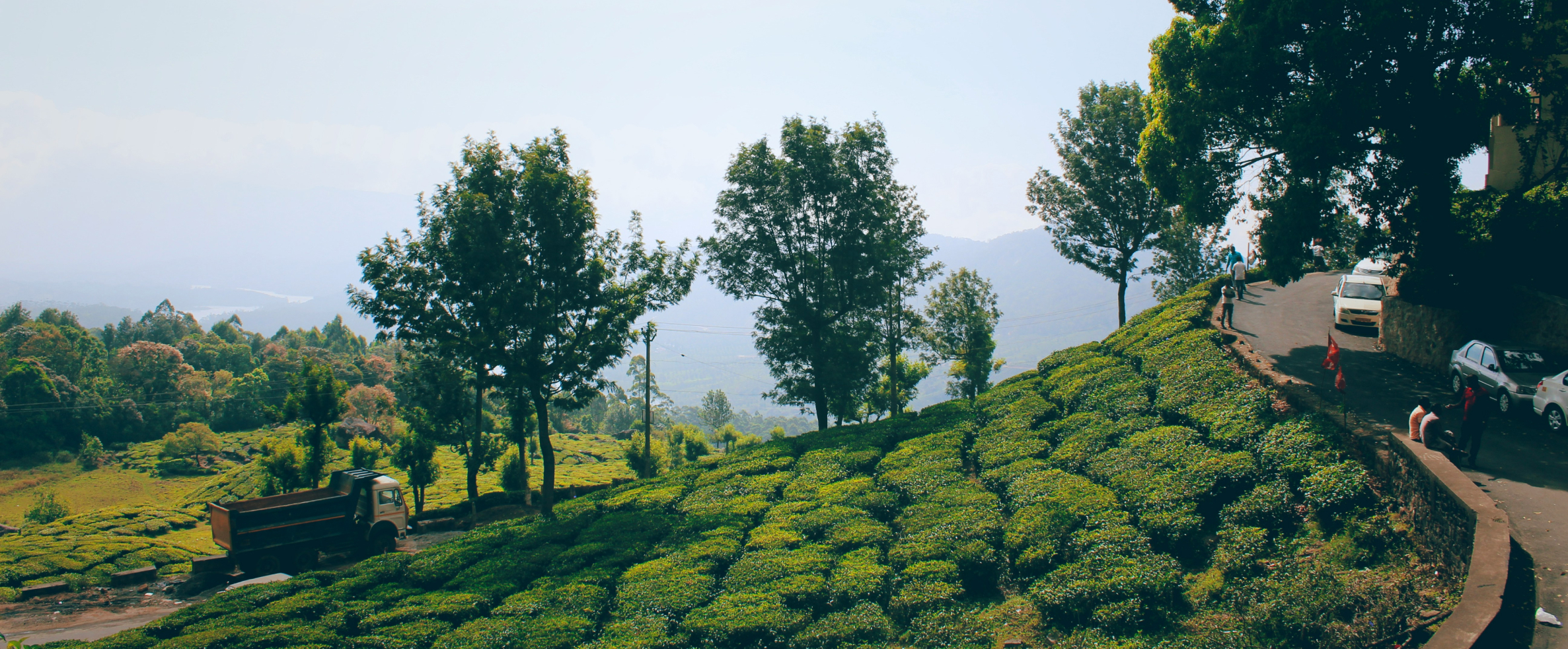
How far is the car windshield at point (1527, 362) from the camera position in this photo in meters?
17.5

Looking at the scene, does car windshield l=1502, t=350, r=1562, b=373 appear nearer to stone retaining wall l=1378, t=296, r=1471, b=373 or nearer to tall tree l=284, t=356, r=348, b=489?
stone retaining wall l=1378, t=296, r=1471, b=373

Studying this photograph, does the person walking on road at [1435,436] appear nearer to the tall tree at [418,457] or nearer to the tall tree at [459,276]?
the tall tree at [459,276]

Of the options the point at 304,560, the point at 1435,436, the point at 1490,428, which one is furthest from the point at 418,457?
the point at 1490,428

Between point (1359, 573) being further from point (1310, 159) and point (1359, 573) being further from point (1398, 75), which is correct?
point (1398, 75)

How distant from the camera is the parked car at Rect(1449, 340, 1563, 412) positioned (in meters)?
17.0

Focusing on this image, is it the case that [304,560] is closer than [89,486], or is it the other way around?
[304,560]

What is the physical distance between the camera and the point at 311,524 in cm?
2647

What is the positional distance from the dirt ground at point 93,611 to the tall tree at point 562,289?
1054 cm

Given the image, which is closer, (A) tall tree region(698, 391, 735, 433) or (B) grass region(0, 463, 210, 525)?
(B) grass region(0, 463, 210, 525)

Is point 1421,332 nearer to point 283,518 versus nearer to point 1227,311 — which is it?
point 1227,311

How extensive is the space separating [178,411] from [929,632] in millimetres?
112869

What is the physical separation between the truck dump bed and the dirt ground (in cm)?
156

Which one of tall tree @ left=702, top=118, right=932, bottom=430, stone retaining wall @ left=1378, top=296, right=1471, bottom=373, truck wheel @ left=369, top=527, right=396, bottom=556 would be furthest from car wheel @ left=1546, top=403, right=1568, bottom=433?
truck wheel @ left=369, top=527, right=396, bottom=556

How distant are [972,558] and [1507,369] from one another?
14.6m
